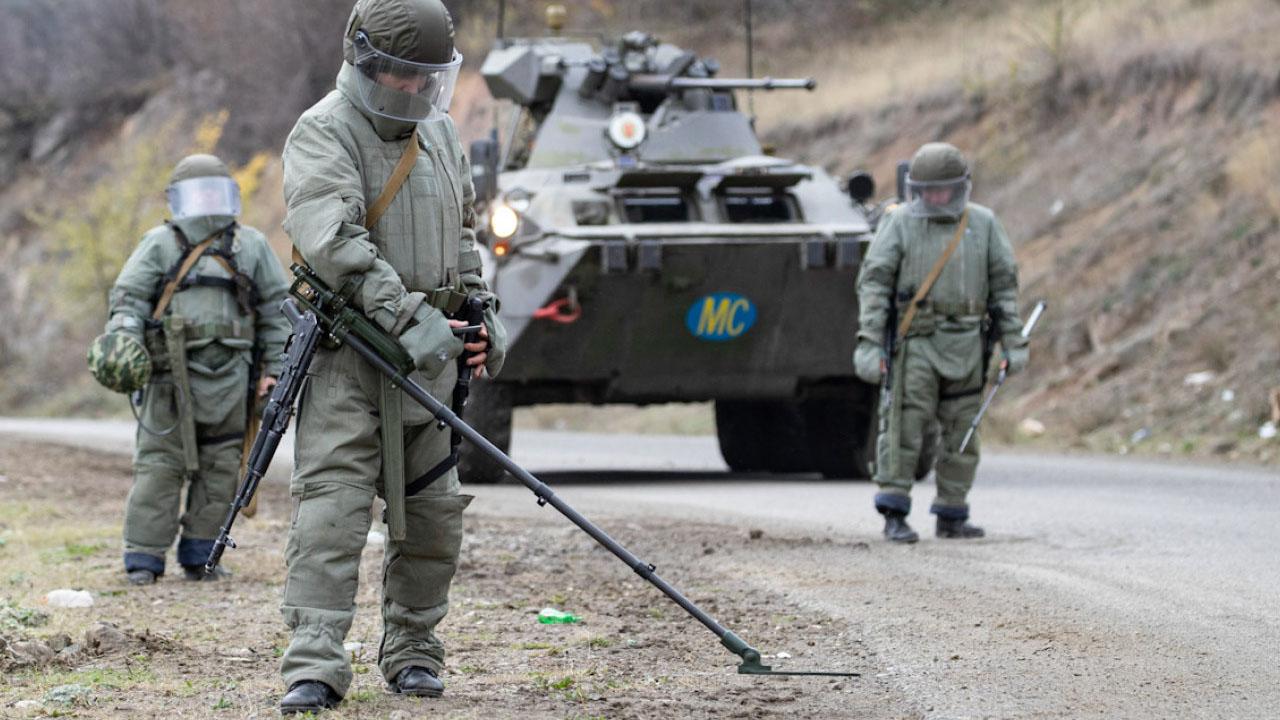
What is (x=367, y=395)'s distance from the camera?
18.2ft

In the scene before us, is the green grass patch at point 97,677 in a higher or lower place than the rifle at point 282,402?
lower

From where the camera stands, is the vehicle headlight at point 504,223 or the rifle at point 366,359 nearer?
the rifle at point 366,359

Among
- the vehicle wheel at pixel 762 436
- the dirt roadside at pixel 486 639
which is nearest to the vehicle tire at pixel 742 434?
the vehicle wheel at pixel 762 436

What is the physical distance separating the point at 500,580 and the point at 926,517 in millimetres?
3389

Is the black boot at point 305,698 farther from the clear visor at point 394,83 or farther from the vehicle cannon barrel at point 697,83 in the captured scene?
the vehicle cannon barrel at point 697,83

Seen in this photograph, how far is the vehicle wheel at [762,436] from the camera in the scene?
16078mm

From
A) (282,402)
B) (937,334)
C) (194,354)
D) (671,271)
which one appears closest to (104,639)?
(282,402)

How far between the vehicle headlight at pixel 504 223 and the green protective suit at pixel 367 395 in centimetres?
776

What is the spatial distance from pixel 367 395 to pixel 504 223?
8170 millimetres

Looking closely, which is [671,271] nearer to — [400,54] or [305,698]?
[400,54]

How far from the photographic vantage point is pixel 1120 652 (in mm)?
6148

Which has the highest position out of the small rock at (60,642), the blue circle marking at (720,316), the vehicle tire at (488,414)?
the small rock at (60,642)

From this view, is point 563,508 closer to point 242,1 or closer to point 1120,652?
→ point 1120,652

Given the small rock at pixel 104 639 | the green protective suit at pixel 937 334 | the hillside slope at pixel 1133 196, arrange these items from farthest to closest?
the hillside slope at pixel 1133 196 → the green protective suit at pixel 937 334 → the small rock at pixel 104 639
